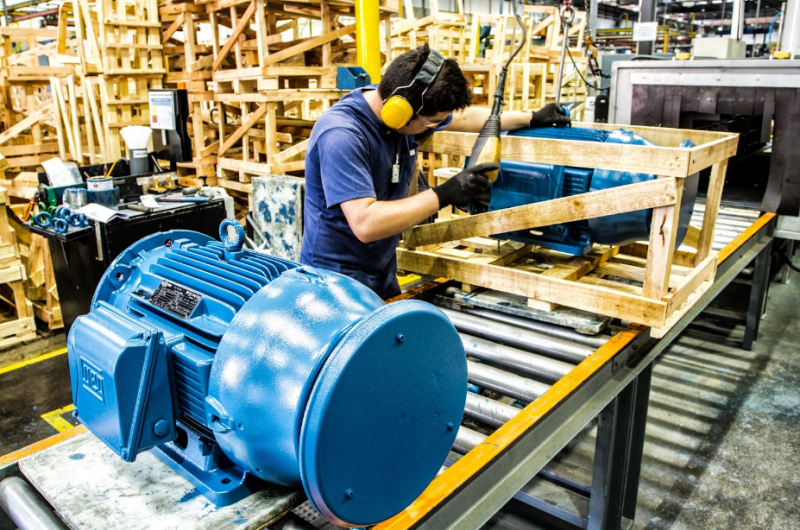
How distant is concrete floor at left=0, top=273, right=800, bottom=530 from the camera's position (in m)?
2.84

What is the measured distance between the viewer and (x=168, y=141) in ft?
18.0

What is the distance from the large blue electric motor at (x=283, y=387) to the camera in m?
1.08

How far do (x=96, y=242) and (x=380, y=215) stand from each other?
8.05ft

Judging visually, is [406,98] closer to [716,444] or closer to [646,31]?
[716,444]

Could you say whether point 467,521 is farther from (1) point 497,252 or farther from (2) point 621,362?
(1) point 497,252

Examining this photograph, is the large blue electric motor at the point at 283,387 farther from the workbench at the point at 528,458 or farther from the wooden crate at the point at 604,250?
the wooden crate at the point at 604,250

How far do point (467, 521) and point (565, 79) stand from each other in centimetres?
770

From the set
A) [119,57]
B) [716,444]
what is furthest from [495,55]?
[716,444]

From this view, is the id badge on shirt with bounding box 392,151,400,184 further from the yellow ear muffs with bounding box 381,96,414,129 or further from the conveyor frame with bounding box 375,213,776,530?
the conveyor frame with bounding box 375,213,776,530

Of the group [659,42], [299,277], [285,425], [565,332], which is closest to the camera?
[285,425]

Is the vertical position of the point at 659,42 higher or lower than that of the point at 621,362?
higher

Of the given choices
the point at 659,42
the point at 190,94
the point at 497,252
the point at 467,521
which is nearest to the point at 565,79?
the point at 190,94

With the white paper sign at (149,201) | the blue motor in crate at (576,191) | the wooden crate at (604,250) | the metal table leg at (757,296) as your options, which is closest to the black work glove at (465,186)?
the wooden crate at (604,250)

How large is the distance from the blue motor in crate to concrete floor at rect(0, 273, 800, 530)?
129 cm
